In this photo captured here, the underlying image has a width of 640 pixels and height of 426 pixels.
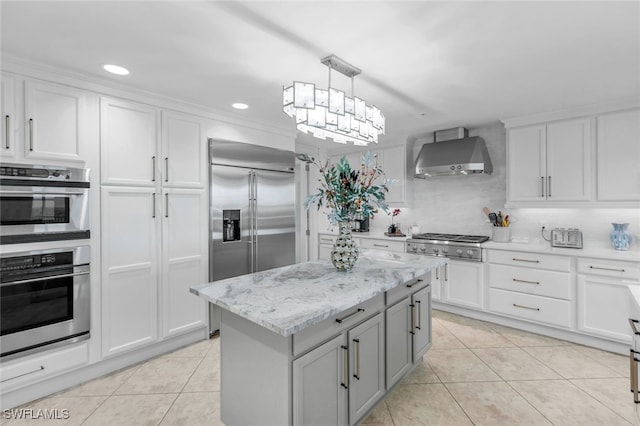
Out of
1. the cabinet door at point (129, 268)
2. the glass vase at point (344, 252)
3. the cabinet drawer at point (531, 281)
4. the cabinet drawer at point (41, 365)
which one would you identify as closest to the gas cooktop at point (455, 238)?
the cabinet drawer at point (531, 281)

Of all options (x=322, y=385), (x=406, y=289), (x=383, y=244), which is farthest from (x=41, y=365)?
(x=383, y=244)

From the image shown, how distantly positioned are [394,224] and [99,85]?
419 centimetres

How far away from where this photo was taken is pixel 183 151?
10.2 ft

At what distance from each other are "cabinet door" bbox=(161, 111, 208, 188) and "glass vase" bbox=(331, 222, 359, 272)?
5.80ft

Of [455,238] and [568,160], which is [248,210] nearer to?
[455,238]

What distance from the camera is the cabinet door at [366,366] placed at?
1809 millimetres

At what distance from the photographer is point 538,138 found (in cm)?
351

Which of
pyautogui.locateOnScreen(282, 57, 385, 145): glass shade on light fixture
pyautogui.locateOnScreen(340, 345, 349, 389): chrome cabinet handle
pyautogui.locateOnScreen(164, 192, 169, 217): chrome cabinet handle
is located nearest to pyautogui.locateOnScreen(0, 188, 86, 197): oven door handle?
pyautogui.locateOnScreen(164, 192, 169, 217): chrome cabinet handle

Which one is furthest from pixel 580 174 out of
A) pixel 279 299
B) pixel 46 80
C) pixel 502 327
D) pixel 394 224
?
pixel 46 80

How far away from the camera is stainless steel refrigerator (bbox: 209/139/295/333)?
3379mm

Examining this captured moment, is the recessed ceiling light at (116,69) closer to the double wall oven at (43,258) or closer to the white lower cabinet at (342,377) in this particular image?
the double wall oven at (43,258)

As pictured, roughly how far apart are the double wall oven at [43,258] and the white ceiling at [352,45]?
2.91 feet

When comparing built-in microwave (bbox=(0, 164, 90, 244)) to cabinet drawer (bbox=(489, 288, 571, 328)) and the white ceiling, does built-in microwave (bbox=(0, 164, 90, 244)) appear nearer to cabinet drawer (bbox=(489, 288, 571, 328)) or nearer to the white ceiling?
the white ceiling

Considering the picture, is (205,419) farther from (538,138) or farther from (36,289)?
(538,138)
